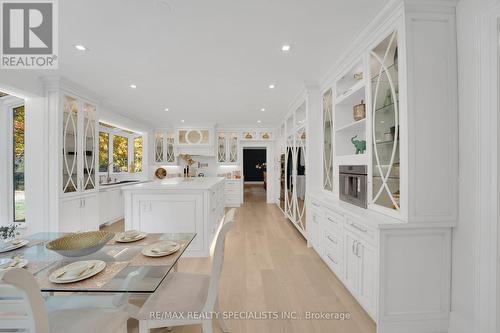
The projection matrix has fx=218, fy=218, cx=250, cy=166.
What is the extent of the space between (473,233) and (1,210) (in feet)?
19.0

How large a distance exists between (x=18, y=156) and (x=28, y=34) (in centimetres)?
241

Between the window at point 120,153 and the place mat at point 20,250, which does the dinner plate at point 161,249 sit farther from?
the window at point 120,153

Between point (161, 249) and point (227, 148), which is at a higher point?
point (227, 148)

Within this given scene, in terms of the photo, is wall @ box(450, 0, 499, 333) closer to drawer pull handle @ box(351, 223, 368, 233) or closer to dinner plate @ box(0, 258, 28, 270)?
drawer pull handle @ box(351, 223, 368, 233)

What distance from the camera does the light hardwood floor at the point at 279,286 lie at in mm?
1752

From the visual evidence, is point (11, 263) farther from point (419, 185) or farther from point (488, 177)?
point (488, 177)

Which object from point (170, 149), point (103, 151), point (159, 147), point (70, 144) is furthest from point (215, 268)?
point (159, 147)

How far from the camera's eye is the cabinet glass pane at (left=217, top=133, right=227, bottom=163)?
22.7 ft

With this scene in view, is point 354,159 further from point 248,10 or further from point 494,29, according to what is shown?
point 248,10

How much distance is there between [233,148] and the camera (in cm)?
695

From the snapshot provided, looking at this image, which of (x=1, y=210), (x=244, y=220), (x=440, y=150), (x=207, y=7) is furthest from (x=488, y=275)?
(x=1, y=210)

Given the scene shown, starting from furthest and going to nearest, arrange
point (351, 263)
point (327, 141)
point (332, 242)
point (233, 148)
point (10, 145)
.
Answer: point (233, 148) → point (10, 145) → point (327, 141) → point (332, 242) → point (351, 263)

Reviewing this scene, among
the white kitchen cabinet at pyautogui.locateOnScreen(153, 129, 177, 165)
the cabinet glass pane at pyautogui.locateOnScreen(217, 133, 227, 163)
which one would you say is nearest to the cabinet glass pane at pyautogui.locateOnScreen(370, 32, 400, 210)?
the cabinet glass pane at pyautogui.locateOnScreen(217, 133, 227, 163)

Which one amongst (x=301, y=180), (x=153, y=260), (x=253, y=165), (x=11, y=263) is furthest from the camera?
(x=253, y=165)
